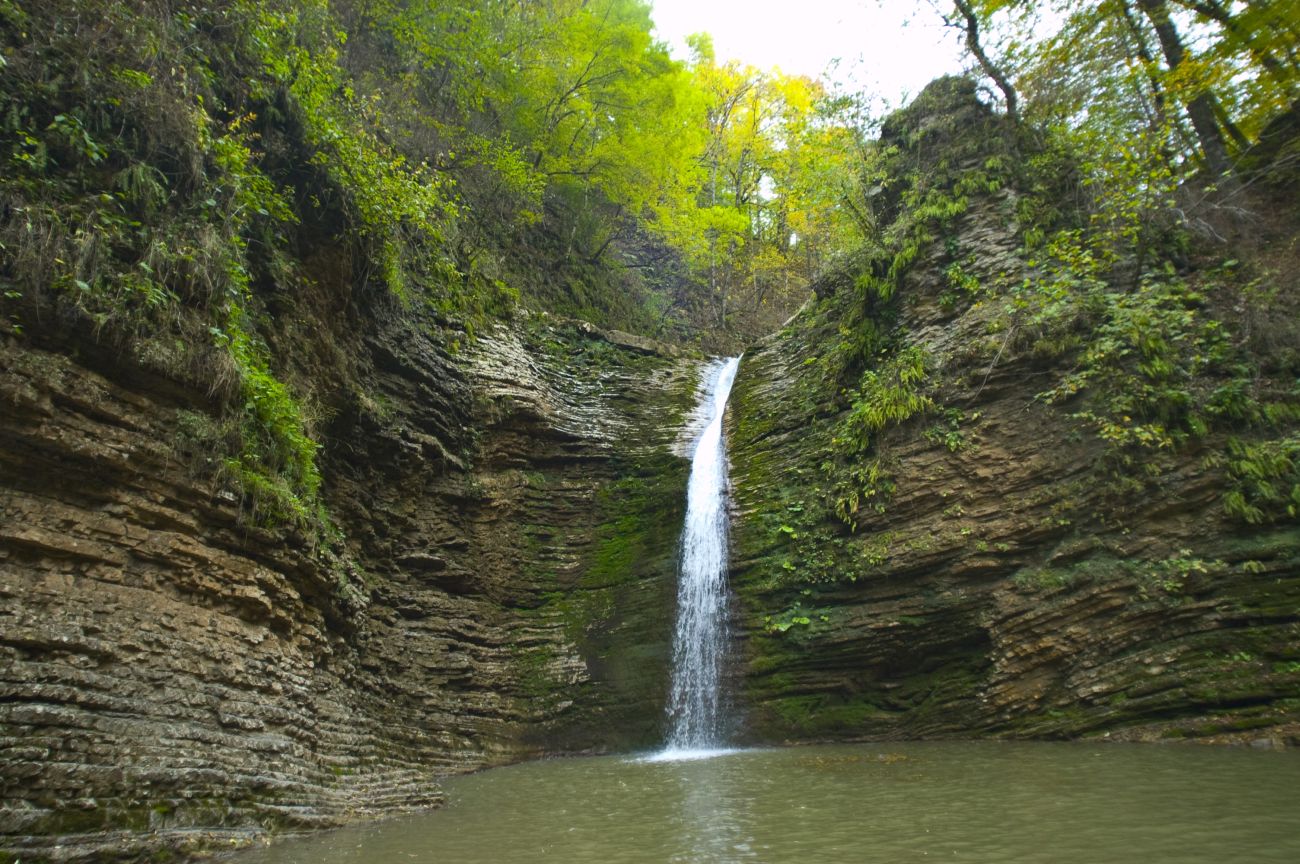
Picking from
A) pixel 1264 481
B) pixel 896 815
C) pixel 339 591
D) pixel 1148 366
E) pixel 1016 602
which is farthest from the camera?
pixel 1148 366

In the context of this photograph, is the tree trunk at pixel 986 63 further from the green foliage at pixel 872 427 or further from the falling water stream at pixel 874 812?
the falling water stream at pixel 874 812

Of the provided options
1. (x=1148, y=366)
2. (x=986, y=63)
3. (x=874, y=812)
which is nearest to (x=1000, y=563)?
(x=1148, y=366)

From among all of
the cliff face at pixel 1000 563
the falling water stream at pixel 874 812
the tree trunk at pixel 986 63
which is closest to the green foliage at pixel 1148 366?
the cliff face at pixel 1000 563

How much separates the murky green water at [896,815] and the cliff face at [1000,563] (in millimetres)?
1128

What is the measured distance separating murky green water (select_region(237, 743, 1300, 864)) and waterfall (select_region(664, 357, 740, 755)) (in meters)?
2.97

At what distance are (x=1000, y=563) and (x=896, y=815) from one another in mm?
5435

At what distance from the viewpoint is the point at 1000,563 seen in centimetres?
962

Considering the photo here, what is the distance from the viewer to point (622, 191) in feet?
64.5

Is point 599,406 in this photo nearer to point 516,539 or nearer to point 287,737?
point 516,539

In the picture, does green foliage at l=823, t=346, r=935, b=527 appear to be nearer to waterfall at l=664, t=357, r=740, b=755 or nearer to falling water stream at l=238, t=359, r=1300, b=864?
waterfall at l=664, t=357, r=740, b=755

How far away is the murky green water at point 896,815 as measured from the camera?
13.7ft

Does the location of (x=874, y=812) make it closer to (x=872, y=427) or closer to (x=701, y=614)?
(x=701, y=614)

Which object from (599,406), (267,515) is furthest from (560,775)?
(599,406)

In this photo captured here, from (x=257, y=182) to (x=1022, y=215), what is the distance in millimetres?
11893
